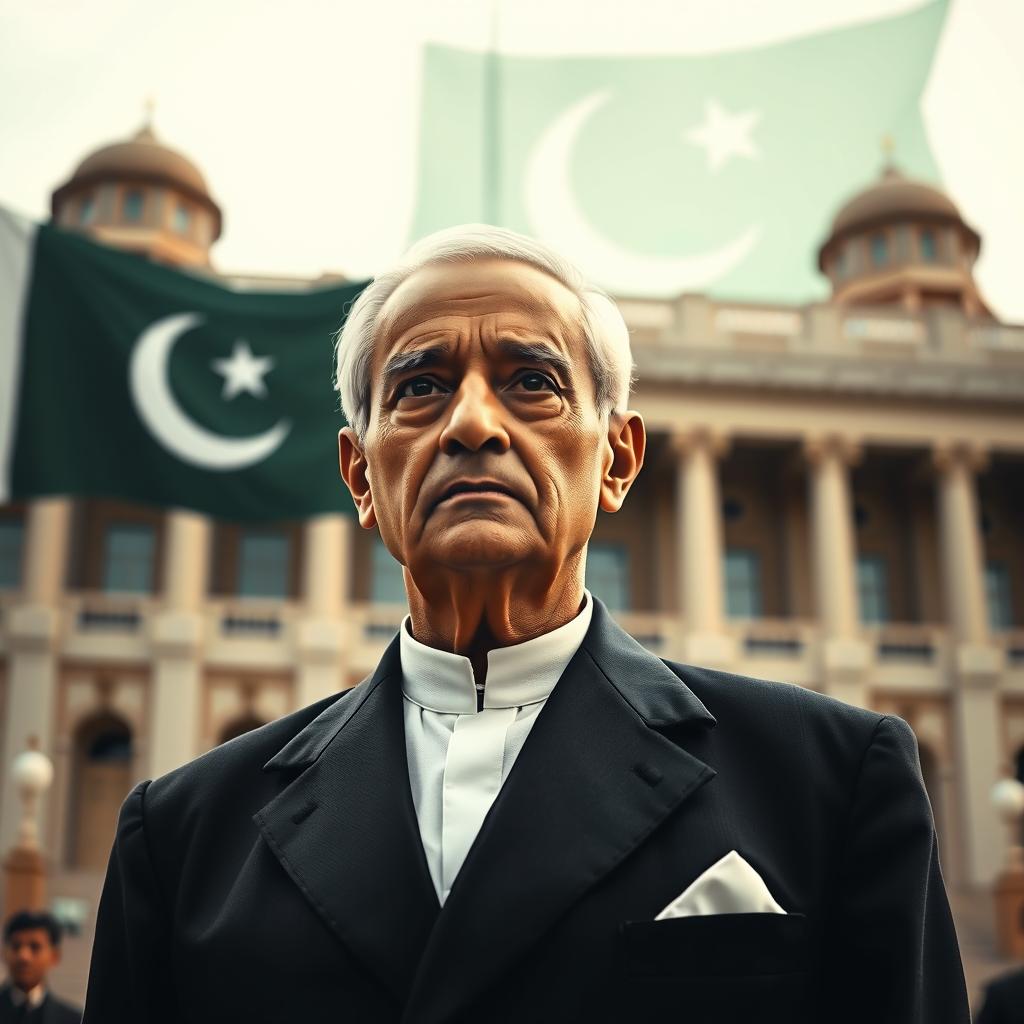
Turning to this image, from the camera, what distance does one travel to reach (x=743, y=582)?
118 ft

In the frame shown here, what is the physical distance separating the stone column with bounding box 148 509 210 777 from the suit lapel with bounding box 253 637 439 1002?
94.6ft

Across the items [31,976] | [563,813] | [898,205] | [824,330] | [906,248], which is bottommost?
[31,976]

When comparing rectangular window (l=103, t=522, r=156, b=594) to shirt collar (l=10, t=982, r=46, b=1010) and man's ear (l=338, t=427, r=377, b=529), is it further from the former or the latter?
man's ear (l=338, t=427, r=377, b=529)

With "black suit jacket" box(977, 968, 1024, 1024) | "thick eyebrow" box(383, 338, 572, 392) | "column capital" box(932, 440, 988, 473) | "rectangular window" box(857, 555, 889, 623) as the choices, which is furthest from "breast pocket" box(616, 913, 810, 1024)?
"rectangular window" box(857, 555, 889, 623)

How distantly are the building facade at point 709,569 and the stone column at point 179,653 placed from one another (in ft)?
0.17

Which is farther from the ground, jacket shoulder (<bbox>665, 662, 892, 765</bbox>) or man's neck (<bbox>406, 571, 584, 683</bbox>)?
man's neck (<bbox>406, 571, 584, 683</bbox>)

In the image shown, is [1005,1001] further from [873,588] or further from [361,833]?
[873,588]

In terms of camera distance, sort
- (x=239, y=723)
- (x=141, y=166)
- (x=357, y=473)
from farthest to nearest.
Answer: (x=141, y=166) < (x=239, y=723) < (x=357, y=473)

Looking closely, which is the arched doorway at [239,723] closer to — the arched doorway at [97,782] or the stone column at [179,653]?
the stone column at [179,653]

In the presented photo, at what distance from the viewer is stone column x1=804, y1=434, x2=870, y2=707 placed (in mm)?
32406

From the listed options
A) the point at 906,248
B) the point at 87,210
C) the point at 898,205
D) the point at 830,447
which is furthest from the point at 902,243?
the point at 87,210

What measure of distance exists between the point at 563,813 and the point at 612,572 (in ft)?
111

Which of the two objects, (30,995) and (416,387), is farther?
(30,995)

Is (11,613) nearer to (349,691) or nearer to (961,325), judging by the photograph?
(961,325)
